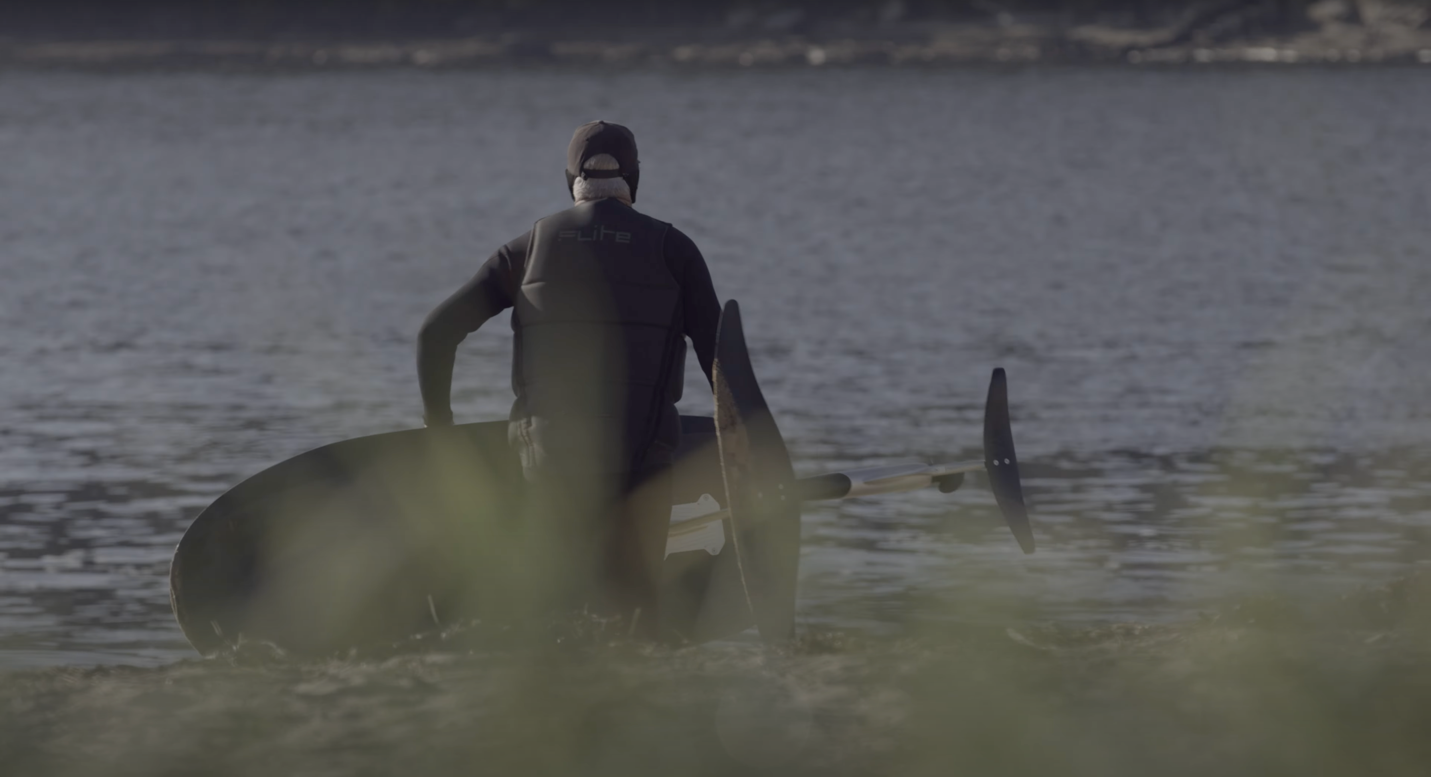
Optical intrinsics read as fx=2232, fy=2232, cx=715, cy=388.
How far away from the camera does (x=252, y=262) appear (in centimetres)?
3212

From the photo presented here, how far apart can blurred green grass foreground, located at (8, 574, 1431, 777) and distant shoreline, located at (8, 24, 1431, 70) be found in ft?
361

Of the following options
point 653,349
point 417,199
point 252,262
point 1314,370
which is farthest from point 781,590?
point 417,199

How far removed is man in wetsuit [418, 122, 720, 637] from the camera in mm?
7008

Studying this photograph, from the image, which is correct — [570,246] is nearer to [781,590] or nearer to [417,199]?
[781,590]

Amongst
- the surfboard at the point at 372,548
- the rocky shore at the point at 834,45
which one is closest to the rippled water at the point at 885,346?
the surfboard at the point at 372,548

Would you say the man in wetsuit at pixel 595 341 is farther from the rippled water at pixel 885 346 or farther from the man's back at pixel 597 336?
the rippled water at pixel 885 346

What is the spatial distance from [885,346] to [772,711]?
595 inches

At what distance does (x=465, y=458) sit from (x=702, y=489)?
35.4 inches

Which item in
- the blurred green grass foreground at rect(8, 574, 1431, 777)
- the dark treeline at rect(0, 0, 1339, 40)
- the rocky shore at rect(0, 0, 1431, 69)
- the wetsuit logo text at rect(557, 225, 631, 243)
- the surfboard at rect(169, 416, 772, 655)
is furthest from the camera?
the dark treeline at rect(0, 0, 1339, 40)

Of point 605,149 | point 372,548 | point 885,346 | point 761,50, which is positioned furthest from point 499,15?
point 605,149

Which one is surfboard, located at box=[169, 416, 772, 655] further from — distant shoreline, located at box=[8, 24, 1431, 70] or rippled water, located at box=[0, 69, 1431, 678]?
distant shoreline, located at box=[8, 24, 1431, 70]

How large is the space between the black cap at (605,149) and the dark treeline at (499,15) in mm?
111103

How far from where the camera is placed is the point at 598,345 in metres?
7.07

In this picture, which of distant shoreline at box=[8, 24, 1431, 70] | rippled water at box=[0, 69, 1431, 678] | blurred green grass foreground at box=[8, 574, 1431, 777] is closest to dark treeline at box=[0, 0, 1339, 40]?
distant shoreline at box=[8, 24, 1431, 70]
